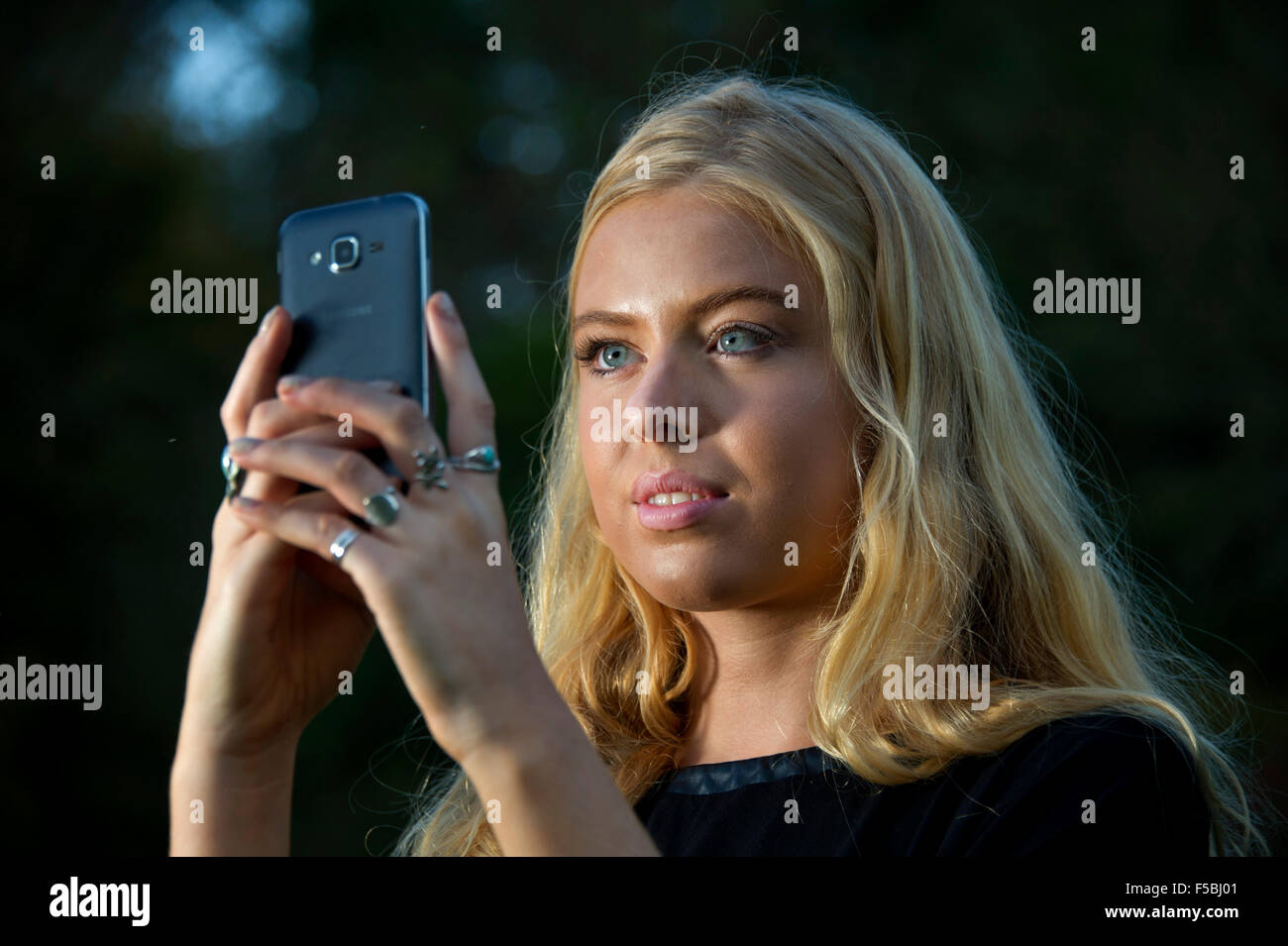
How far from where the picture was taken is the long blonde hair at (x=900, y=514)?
2.13m

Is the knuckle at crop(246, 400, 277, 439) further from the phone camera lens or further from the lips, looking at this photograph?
the lips

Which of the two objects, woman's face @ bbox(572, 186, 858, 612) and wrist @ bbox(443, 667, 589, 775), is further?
woman's face @ bbox(572, 186, 858, 612)

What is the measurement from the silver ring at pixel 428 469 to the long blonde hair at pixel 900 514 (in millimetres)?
925

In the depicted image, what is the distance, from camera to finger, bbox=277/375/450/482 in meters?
1.44

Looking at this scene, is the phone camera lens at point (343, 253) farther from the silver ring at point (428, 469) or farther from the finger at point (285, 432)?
the silver ring at point (428, 469)

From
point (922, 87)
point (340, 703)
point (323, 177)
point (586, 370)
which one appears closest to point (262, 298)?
point (323, 177)

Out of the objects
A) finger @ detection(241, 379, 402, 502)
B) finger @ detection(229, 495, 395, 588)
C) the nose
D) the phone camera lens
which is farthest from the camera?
the nose

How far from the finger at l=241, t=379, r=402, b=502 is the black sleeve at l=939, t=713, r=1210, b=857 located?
1025 mm

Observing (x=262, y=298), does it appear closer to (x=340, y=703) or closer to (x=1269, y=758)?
(x=340, y=703)

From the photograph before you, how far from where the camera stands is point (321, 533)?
145 cm

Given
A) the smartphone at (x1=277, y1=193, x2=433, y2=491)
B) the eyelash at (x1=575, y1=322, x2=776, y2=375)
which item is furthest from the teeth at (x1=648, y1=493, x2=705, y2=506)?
the smartphone at (x1=277, y1=193, x2=433, y2=491)

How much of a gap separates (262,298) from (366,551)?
6.17m

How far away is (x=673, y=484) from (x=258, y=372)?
0.70m

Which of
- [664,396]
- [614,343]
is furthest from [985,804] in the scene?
[614,343]
